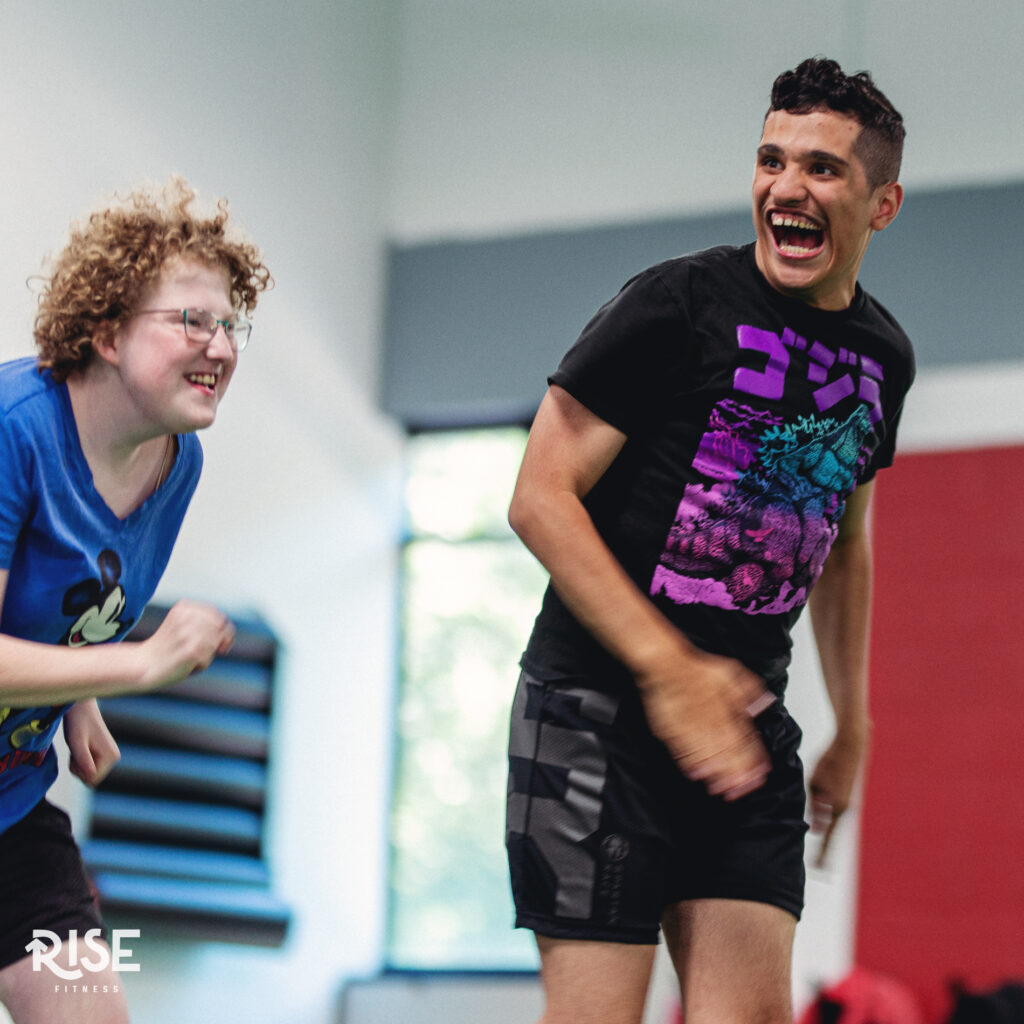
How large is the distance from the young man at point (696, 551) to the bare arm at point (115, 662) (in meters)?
0.36

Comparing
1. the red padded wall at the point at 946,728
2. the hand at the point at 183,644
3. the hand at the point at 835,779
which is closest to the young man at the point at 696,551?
the hand at the point at 835,779

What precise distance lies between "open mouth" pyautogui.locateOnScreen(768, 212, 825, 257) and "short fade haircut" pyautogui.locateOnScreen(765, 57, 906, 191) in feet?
0.31

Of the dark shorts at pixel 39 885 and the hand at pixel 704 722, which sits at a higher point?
the hand at pixel 704 722

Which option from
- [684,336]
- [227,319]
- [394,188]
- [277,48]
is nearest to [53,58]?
[277,48]

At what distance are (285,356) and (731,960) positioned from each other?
353 cm

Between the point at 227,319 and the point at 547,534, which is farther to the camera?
the point at 227,319

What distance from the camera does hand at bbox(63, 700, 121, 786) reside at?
1844mm

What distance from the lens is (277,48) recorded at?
16.3ft

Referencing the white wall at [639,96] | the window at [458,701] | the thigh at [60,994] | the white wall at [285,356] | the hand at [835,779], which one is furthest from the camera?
the window at [458,701]

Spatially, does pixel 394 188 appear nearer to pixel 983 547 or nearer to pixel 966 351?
pixel 966 351

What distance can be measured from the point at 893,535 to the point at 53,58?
9.13ft

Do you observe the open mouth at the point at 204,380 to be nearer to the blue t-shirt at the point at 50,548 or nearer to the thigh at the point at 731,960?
the blue t-shirt at the point at 50,548

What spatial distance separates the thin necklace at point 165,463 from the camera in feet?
5.84

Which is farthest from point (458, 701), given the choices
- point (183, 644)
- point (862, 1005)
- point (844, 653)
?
point (183, 644)
